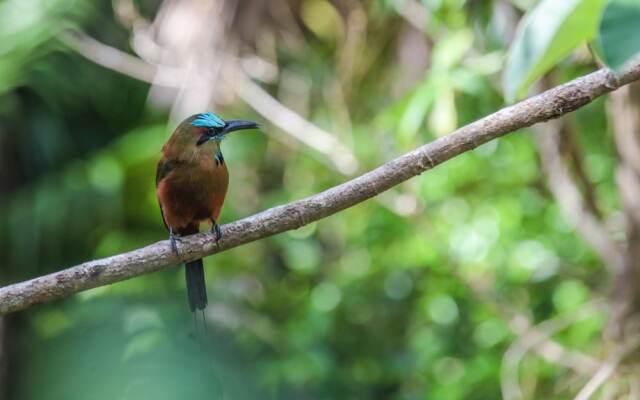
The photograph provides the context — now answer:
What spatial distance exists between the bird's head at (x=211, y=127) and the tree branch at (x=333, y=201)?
0.66 meters

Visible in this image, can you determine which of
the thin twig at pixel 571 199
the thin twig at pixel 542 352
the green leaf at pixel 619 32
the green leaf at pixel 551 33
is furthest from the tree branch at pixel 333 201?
the thin twig at pixel 542 352

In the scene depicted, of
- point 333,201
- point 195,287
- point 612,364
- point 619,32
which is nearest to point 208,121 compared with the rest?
point 195,287

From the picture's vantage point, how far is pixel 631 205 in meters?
2.87

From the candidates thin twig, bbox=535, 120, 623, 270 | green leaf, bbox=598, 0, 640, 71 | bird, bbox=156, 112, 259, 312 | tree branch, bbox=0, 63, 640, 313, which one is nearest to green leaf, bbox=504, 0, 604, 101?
tree branch, bbox=0, 63, 640, 313

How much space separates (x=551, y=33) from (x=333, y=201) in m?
0.66

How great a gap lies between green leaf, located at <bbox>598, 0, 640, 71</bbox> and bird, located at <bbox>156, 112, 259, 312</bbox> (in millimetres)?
1581

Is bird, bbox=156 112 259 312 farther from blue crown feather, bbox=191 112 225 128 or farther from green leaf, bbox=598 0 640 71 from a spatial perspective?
green leaf, bbox=598 0 640 71

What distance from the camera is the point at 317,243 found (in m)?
4.37

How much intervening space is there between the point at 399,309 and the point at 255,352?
68cm

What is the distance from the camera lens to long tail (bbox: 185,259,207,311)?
105 inches

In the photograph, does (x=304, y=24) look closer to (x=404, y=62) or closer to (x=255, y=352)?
(x=404, y=62)

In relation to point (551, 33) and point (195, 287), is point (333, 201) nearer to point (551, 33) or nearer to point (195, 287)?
point (551, 33)

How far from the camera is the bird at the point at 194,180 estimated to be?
2.62 m

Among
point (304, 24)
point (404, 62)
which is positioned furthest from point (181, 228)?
point (304, 24)
